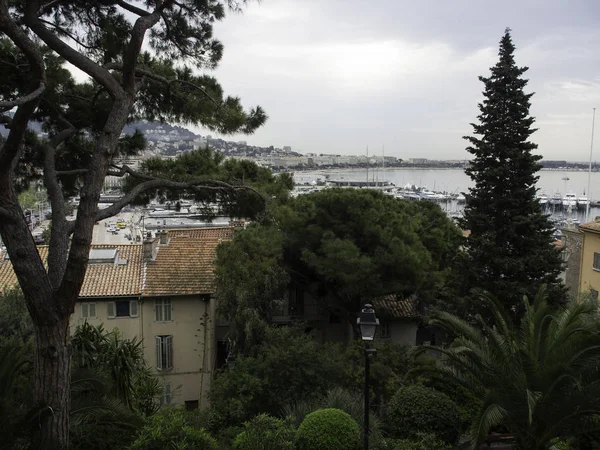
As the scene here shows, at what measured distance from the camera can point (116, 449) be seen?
25.5 ft

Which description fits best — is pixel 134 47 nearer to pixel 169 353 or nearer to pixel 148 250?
pixel 148 250

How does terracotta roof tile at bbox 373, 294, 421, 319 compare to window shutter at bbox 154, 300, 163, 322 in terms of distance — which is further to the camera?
terracotta roof tile at bbox 373, 294, 421, 319

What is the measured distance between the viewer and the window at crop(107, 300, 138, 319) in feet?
60.7

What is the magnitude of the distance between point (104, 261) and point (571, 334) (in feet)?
53.3

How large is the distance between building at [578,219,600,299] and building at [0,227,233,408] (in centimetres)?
1507

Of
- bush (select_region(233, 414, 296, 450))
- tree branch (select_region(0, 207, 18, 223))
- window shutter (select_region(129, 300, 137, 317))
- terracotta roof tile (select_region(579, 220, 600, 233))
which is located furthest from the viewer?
terracotta roof tile (select_region(579, 220, 600, 233))

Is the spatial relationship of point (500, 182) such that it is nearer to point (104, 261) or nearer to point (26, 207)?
point (104, 261)

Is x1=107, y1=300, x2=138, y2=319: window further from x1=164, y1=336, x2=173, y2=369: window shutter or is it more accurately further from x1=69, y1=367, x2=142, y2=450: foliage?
x1=69, y1=367, x2=142, y2=450: foliage

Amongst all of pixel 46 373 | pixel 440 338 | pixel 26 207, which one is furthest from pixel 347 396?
pixel 26 207

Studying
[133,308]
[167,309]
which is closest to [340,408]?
[167,309]

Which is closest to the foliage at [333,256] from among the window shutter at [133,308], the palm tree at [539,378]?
the window shutter at [133,308]

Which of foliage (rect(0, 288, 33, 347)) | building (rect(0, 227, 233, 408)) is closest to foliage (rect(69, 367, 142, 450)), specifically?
foliage (rect(0, 288, 33, 347))

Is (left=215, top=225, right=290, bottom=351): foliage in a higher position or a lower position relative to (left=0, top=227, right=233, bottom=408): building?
higher

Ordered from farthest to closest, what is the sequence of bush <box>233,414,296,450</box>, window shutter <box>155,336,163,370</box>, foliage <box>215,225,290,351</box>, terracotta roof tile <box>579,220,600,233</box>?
1. terracotta roof tile <box>579,220,600,233</box>
2. window shutter <box>155,336,163,370</box>
3. foliage <box>215,225,290,351</box>
4. bush <box>233,414,296,450</box>
